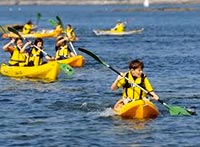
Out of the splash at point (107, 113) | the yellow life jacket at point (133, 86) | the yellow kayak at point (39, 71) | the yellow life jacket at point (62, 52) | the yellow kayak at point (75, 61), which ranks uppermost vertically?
the yellow life jacket at point (62, 52)

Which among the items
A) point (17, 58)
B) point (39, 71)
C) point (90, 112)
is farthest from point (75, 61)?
point (90, 112)

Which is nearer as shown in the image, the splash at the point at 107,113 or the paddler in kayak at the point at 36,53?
the splash at the point at 107,113

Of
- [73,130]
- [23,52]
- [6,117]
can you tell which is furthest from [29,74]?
[73,130]

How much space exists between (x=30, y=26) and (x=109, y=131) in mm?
42755

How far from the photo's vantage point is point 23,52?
1273 inches

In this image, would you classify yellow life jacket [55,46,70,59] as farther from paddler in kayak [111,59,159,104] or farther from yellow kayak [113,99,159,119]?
paddler in kayak [111,59,159,104]

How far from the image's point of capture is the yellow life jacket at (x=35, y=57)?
105ft

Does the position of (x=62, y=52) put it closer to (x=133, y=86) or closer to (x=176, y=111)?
(x=176, y=111)

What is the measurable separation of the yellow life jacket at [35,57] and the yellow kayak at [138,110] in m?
9.27

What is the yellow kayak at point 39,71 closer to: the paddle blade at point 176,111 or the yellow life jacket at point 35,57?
the yellow life jacket at point 35,57

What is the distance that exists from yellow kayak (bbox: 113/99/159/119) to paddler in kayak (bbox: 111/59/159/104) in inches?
→ 10.2

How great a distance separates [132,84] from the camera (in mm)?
22594

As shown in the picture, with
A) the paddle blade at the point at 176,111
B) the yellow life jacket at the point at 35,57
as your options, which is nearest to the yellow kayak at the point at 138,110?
the paddle blade at the point at 176,111

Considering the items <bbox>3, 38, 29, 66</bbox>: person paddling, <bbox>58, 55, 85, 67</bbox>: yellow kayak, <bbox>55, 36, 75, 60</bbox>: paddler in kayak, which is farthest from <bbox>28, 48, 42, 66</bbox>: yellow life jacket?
<bbox>58, 55, 85, 67</bbox>: yellow kayak
